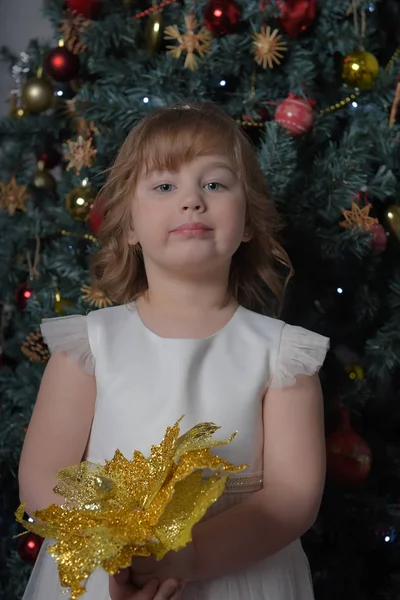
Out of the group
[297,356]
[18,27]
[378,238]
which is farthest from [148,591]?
[18,27]

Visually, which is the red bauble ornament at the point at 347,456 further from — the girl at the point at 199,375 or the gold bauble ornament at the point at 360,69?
the gold bauble ornament at the point at 360,69

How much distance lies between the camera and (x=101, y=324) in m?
1.23

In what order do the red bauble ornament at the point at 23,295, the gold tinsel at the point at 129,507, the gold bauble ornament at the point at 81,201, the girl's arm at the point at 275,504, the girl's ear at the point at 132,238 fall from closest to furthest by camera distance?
the gold tinsel at the point at 129,507 → the girl's arm at the point at 275,504 → the girl's ear at the point at 132,238 → the gold bauble ornament at the point at 81,201 → the red bauble ornament at the point at 23,295

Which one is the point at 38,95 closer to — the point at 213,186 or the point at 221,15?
the point at 221,15

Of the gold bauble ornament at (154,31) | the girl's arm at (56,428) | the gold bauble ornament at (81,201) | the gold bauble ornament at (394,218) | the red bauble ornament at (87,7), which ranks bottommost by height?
the girl's arm at (56,428)

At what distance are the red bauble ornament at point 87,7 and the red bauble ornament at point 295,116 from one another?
19.4 inches

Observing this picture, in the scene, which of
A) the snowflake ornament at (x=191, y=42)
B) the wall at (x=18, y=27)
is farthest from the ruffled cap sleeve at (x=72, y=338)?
the wall at (x=18, y=27)

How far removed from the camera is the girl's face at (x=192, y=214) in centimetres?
115

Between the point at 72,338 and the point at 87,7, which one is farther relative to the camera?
the point at 87,7

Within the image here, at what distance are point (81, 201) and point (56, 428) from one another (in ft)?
1.92

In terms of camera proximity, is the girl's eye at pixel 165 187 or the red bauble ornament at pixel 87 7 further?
the red bauble ornament at pixel 87 7

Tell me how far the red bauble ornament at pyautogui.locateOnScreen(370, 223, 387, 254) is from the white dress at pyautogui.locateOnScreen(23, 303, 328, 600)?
0.40m

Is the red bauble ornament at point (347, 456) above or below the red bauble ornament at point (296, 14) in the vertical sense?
below

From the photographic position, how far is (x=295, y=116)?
1.48 metres
